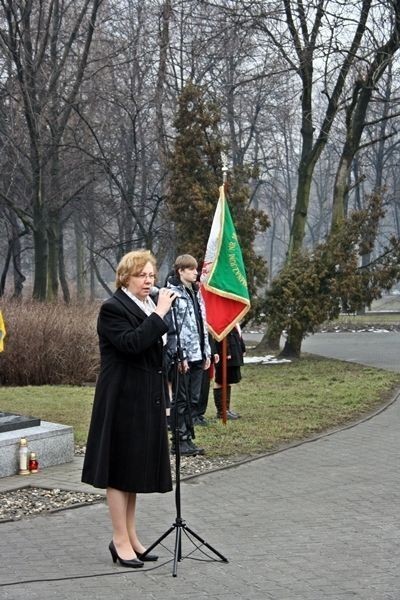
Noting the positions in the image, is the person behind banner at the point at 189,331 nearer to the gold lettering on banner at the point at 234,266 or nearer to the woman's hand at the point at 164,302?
the gold lettering on banner at the point at 234,266

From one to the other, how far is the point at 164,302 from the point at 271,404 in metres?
7.73

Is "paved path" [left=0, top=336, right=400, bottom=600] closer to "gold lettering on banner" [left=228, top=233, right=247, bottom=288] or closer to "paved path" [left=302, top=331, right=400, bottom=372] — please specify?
"gold lettering on banner" [left=228, top=233, right=247, bottom=288]

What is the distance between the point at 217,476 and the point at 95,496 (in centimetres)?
133

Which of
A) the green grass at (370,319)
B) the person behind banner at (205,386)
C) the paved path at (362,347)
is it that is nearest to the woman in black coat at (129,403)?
the person behind banner at (205,386)

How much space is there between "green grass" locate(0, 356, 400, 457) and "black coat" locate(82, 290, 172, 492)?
3.83 m

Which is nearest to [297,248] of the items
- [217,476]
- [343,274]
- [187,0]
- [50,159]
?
[343,274]

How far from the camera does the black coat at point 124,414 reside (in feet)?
17.4

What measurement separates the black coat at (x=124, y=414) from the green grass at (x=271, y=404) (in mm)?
3827

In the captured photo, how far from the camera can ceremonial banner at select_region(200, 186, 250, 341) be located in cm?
1071

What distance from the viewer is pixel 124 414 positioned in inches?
210

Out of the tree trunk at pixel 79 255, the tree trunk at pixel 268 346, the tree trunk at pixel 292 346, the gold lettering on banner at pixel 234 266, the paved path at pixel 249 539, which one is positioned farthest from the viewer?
the tree trunk at pixel 79 255

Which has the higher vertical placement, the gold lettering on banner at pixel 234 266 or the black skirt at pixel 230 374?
the gold lettering on banner at pixel 234 266

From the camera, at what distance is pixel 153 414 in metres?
5.41

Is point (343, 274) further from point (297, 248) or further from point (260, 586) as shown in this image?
point (260, 586)
